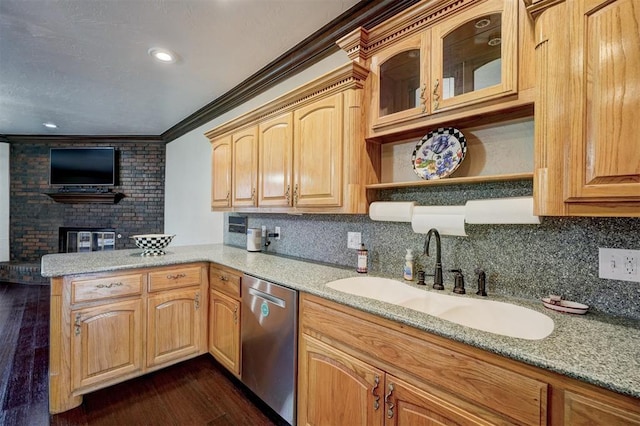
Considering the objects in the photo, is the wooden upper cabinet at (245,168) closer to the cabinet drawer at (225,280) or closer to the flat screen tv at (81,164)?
the cabinet drawer at (225,280)

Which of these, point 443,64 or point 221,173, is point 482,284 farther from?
point 221,173

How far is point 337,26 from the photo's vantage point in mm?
2107

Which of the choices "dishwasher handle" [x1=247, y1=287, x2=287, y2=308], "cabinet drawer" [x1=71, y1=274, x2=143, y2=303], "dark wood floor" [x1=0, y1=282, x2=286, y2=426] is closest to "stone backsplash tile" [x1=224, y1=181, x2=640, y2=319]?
"dishwasher handle" [x1=247, y1=287, x2=287, y2=308]

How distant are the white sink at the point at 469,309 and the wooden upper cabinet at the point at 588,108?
453 mm

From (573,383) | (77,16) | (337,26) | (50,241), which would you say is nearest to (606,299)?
(573,383)

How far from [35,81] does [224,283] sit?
304cm

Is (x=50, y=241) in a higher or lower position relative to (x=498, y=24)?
lower

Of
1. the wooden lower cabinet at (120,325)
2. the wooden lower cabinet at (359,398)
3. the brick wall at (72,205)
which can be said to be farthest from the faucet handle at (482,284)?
the brick wall at (72,205)

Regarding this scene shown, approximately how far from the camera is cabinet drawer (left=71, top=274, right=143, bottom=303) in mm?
1938

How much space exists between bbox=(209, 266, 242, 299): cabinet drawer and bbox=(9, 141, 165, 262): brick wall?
350 centimetres

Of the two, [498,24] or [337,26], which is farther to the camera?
[337,26]

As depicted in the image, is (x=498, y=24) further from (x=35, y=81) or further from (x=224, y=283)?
(x=35, y=81)

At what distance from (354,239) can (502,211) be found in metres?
0.99

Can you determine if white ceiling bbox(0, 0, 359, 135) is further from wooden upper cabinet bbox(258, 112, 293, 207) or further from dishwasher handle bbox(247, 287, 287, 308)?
dishwasher handle bbox(247, 287, 287, 308)
